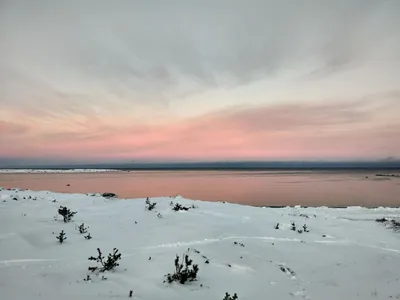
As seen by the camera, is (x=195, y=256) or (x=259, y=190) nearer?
(x=195, y=256)

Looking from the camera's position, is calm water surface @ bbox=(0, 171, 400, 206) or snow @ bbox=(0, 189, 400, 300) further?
calm water surface @ bbox=(0, 171, 400, 206)

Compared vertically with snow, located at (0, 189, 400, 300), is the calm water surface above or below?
below

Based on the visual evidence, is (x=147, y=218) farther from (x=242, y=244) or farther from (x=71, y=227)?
(x=242, y=244)

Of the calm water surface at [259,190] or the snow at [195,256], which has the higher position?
the snow at [195,256]

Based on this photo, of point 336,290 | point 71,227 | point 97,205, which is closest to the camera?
point 336,290

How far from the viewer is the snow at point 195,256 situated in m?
5.94

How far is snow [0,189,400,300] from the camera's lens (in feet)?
19.5

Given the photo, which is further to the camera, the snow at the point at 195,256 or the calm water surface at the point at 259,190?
the calm water surface at the point at 259,190

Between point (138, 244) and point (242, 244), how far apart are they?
317cm

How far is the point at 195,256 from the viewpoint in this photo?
8117 mm

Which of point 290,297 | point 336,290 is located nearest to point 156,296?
point 290,297

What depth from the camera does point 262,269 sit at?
25.8 feet

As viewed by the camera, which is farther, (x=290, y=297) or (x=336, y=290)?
(x=336, y=290)

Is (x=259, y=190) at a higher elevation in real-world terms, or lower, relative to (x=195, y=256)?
lower
